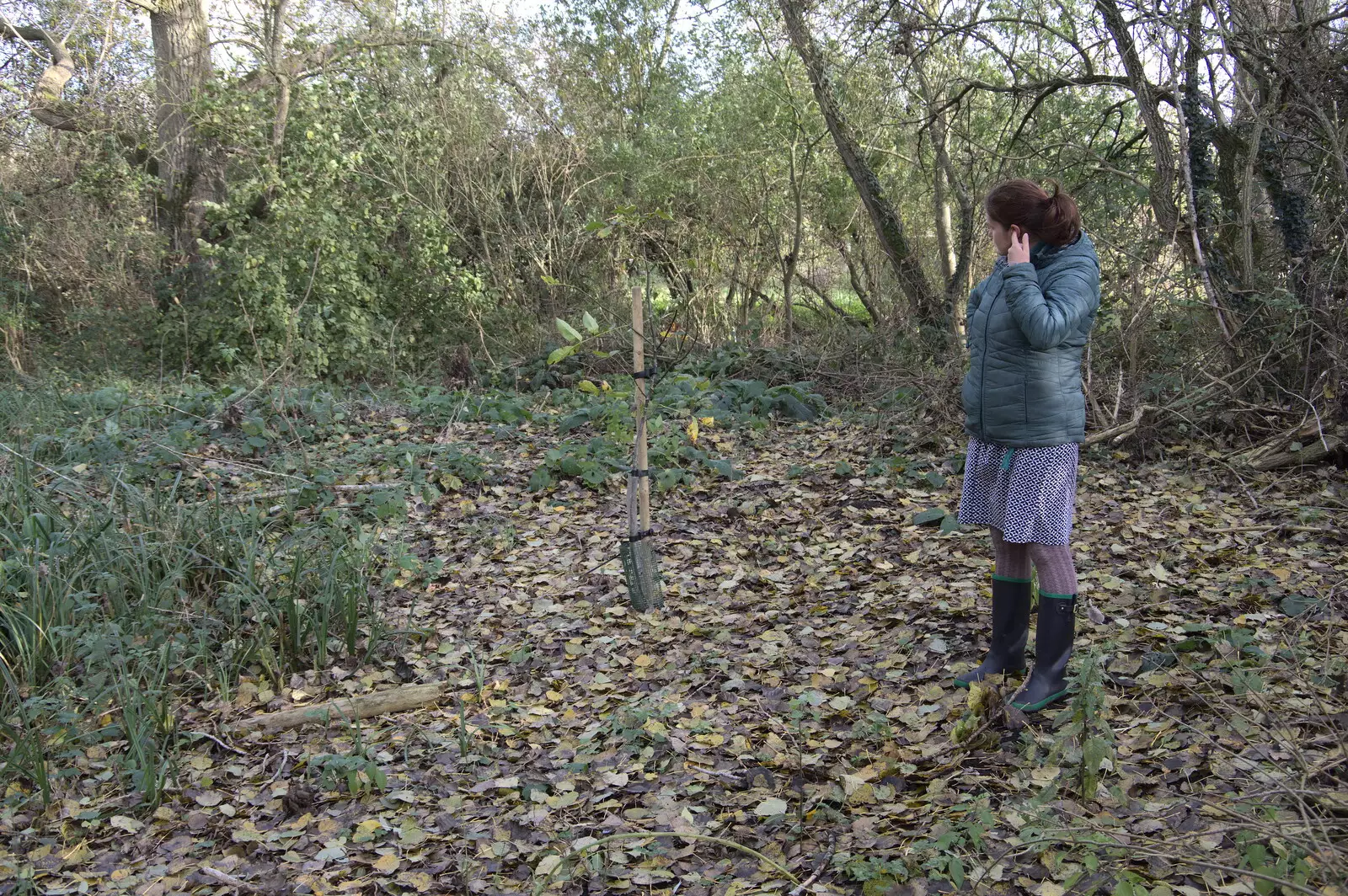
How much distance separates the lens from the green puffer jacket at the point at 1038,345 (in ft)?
9.74

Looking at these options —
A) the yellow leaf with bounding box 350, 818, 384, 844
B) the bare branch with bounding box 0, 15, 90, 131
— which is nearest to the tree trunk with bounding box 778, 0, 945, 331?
the yellow leaf with bounding box 350, 818, 384, 844

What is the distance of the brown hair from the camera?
9.95ft

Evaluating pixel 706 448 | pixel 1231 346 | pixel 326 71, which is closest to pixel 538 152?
→ pixel 326 71

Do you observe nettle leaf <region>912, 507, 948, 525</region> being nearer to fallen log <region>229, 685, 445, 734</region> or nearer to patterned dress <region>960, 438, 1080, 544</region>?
patterned dress <region>960, 438, 1080, 544</region>

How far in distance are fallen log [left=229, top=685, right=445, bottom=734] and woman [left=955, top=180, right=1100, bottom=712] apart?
7.11 ft

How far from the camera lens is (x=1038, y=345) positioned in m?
2.96

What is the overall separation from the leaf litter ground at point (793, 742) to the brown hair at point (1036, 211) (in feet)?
4.54

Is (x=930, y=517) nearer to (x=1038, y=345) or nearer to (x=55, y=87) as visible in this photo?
(x=1038, y=345)

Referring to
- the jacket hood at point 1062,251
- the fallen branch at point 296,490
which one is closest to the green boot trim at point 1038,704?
the jacket hood at point 1062,251

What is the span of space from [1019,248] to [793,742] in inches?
68.9

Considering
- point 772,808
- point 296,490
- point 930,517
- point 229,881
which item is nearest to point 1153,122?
point 930,517

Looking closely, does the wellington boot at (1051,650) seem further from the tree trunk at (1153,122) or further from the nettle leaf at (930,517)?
the tree trunk at (1153,122)

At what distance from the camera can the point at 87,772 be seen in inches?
127

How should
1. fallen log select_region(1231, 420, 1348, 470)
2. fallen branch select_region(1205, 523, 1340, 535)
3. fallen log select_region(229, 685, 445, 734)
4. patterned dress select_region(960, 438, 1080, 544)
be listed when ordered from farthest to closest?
fallen log select_region(1231, 420, 1348, 470)
fallen branch select_region(1205, 523, 1340, 535)
fallen log select_region(229, 685, 445, 734)
patterned dress select_region(960, 438, 1080, 544)
